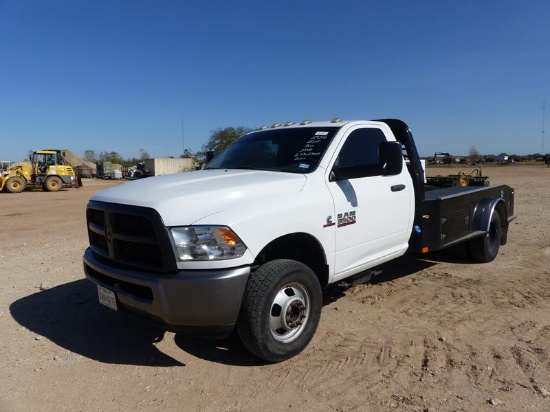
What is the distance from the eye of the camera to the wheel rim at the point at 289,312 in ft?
11.5

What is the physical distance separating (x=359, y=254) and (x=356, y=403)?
1595mm

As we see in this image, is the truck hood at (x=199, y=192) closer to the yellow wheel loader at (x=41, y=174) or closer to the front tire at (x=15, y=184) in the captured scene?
the front tire at (x=15, y=184)

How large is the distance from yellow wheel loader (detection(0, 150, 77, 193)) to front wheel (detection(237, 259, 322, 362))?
1125 inches

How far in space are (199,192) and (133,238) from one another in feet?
1.96

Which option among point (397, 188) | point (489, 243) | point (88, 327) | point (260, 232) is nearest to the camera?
point (260, 232)

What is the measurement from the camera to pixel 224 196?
3328mm

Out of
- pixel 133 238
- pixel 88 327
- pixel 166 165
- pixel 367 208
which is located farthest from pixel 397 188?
pixel 166 165

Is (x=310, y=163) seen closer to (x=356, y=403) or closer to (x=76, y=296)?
(x=356, y=403)

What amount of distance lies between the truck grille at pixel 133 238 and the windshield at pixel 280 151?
1472 mm

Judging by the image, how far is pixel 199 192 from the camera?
3.36m

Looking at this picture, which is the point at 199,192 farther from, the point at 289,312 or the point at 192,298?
the point at 289,312

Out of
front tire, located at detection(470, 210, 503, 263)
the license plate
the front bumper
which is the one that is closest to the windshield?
the front bumper

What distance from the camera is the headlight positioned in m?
3.09

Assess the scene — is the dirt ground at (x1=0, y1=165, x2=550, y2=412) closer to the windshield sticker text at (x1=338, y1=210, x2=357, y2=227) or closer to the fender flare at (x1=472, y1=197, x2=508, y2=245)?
the fender flare at (x1=472, y1=197, x2=508, y2=245)
